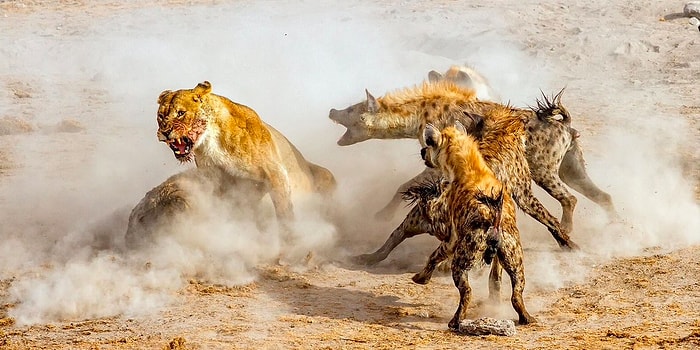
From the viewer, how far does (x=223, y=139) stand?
26.0ft

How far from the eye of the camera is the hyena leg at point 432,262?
704cm

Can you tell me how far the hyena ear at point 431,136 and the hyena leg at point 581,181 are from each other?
210 centimetres

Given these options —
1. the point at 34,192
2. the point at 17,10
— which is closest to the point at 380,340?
the point at 34,192

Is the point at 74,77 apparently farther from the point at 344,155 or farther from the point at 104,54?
the point at 344,155

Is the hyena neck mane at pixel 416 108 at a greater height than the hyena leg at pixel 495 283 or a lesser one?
greater

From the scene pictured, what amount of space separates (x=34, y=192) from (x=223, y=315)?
4009 mm

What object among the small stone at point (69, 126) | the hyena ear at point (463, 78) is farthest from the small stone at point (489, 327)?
the small stone at point (69, 126)

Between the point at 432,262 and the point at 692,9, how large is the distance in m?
10.3

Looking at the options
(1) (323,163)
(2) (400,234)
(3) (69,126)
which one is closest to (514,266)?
(2) (400,234)

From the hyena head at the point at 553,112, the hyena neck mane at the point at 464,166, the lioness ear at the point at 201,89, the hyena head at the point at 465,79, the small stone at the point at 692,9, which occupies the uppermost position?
the small stone at the point at 692,9

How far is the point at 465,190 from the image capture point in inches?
267

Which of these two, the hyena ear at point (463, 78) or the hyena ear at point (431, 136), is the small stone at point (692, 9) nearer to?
A: the hyena ear at point (463, 78)

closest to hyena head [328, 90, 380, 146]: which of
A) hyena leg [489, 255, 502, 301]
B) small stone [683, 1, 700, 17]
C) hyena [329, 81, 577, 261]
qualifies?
hyena [329, 81, 577, 261]

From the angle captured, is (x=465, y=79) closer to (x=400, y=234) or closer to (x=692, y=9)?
(x=400, y=234)
